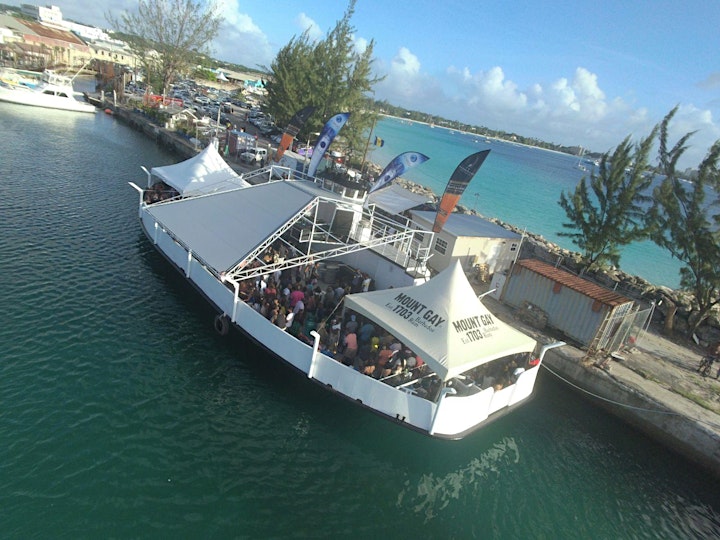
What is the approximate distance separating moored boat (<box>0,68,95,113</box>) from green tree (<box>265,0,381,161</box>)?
2679 centimetres

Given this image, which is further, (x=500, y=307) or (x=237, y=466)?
(x=500, y=307)

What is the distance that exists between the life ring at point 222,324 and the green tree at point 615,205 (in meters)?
19.8

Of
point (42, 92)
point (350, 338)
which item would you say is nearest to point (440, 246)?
point (350, 338)

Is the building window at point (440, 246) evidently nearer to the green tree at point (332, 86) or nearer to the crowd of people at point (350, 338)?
the crowd of people at point (350, 338)

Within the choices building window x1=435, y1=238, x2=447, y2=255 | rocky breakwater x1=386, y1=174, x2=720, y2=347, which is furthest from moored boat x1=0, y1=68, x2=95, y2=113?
rocky breakwater x1=386, y1=174, x2=720, y2=347

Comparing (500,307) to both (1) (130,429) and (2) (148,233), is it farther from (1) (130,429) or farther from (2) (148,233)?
(2) (148,233)

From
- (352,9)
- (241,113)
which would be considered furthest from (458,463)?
(241,113)

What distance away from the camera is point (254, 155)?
4341 centimetres

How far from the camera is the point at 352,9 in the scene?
49.8 m

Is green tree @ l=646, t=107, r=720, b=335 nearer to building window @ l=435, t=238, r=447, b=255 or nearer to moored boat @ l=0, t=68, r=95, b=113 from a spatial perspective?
building window @ l=435, t=238, r=447, b=255

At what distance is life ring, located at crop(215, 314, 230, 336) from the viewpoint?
1552 cm

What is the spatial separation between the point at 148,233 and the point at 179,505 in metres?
15.2

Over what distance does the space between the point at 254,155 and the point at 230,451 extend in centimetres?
3676

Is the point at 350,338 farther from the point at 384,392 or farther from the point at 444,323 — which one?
the point at 444,323
